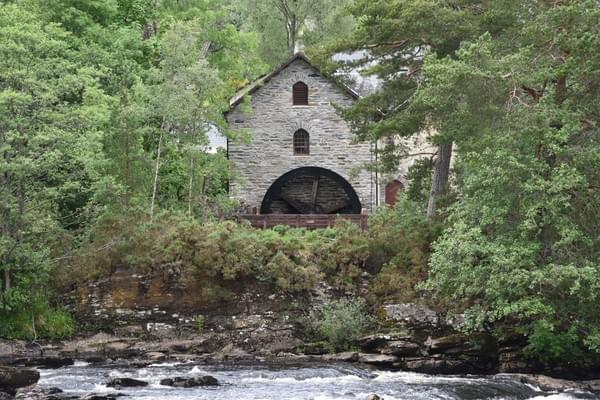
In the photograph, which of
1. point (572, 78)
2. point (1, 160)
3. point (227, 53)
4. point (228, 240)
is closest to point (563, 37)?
point (572, 78)

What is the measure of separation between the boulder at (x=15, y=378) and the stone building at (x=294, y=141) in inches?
722

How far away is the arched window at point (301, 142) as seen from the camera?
38.8 meters

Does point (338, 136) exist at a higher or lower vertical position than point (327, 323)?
higher

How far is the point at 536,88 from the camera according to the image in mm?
22531

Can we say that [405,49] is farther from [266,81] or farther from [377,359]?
[266,81]

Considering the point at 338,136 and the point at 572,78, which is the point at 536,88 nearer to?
the point at 572,78

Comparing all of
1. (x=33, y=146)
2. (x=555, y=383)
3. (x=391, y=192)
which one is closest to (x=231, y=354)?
(x=33, y=146)

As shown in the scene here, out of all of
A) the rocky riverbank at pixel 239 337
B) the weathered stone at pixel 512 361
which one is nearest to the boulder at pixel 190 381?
the rocky riverbank at pixel 239 337

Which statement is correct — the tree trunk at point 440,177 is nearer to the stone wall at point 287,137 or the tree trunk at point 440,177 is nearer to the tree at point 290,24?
the stone wall at point 287,137

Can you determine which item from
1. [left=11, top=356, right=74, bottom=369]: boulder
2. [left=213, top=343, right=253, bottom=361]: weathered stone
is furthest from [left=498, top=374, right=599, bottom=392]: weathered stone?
[left=11, top=356, right=74, bottom=369]: boulder

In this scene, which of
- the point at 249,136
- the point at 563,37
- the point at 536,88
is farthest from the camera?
the point at 249,136

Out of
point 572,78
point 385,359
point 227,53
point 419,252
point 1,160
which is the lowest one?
point 385,359

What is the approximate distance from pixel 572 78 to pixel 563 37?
106cm

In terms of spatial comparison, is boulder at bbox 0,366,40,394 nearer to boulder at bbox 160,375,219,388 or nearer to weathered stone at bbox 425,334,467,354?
boulder at bbox 160,375,219,388
